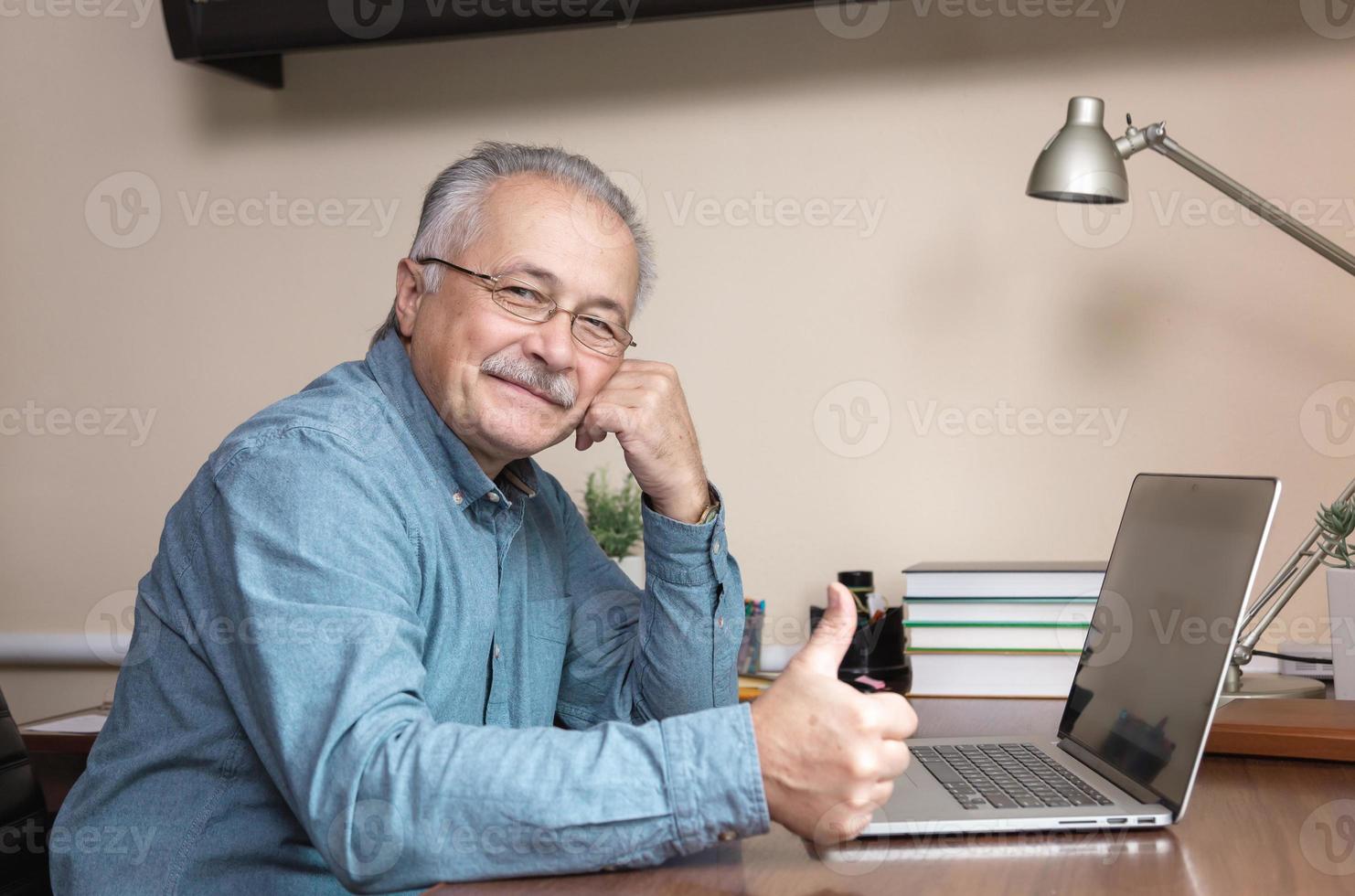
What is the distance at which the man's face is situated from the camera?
4.06 ft

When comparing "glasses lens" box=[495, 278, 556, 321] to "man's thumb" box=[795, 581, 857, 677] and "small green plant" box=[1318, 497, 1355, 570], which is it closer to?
"man's thumb" box=[795, 581, 857, 677]

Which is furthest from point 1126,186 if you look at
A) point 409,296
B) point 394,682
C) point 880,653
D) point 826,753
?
point 394,682

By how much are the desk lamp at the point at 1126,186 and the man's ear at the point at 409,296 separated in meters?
0.79

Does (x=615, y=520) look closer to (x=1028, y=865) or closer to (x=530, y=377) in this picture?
(x=530, y=377)

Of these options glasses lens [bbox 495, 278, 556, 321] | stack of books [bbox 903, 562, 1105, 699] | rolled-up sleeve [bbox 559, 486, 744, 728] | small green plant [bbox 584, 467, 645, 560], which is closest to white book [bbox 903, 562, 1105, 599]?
stack of books [bbox 903, 562, 1105, 699]

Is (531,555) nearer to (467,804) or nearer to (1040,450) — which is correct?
(467,804)

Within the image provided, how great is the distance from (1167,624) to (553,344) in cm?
65

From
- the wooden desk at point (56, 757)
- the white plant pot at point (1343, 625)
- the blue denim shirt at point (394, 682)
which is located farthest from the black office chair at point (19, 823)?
the white plant pot at point (1343, 625)

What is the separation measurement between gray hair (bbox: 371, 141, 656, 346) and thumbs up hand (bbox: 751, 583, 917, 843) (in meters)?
0.68

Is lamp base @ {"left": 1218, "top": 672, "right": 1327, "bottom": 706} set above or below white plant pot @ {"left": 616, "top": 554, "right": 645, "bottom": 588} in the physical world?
below

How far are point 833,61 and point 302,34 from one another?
851mm

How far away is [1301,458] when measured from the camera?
1.75 m

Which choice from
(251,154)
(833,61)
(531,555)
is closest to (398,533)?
(531,555)

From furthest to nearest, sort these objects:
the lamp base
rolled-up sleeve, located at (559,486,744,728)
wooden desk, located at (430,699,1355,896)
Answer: the lamp base
rolled-up sleeve, located at (559,486,744,728)
wooden desk, located at (430,699,1355,896)
